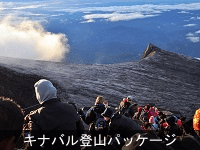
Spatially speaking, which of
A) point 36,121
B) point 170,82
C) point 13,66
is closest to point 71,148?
point 36,121

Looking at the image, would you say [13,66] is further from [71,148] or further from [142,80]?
[71,148]

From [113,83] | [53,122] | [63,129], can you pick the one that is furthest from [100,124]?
[113,83]

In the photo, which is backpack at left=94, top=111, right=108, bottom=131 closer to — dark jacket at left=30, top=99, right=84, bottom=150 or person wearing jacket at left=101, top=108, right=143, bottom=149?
person wearing jacket at left=101, top=108, right=143, bottom=149

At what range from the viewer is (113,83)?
27062 mm

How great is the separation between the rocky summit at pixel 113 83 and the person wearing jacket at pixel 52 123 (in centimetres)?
1448

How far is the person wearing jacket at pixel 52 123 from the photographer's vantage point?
5.32m

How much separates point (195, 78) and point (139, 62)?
7.44 meters

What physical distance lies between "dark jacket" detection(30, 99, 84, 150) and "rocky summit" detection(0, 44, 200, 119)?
1451 centimetres

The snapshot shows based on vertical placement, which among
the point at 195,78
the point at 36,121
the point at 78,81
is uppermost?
the point at 36,121

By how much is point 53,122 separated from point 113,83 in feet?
71.7

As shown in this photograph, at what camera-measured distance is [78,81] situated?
26.2 metres

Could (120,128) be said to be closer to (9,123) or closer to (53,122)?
(53,122)

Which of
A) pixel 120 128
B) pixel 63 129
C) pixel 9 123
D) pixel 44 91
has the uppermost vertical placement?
pixel 9 123

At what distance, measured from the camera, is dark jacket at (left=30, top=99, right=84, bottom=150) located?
5.31m
